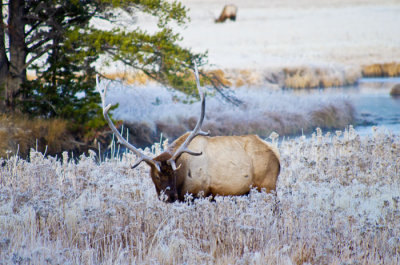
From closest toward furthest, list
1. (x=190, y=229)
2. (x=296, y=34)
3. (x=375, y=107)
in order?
1. (x=190, y=229)
2. (x=375, y=107)
3. (x=296, y=34)

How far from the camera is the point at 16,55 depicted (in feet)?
35.0

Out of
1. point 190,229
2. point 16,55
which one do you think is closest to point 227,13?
point 16,55

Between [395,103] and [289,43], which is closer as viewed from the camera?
[395,103]

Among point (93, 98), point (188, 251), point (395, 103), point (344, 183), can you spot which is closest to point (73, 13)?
point (93, 98)

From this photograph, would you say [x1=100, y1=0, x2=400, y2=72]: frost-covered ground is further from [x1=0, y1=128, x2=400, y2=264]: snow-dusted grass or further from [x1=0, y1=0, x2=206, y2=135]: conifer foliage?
[x1=0, y1=128, x2=400, y2=264]: snow-dusted grass

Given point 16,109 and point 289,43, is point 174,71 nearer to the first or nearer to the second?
point 16,109

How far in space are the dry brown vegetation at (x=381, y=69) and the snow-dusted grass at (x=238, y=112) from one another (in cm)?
973

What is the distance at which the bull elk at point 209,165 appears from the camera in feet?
15.8

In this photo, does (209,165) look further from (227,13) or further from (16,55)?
(227,13)

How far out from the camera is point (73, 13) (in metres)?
10.6

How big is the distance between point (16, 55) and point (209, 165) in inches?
273

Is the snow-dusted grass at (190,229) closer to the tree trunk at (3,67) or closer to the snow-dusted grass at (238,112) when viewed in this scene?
the tree trunk at (3,67)

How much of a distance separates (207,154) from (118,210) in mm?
985

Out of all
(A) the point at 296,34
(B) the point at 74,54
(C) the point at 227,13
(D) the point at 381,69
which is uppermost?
(C) the point at 227,13
